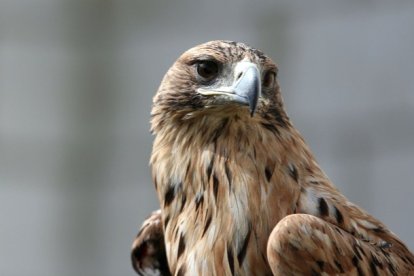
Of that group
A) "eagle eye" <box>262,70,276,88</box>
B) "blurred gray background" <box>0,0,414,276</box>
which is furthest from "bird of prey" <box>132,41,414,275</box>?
"blurred gray background" <box>0,0,414,276</box>

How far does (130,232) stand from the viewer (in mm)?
6500

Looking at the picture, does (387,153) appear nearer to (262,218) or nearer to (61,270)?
(61,270)

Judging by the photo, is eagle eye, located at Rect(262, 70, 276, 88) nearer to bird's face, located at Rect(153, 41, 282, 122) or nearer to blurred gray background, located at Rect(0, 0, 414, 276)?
bird's face, located at Rect(153, 41, 282, 122)

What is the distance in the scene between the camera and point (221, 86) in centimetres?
329

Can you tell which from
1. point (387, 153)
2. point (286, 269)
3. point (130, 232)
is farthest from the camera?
point (130, 232)

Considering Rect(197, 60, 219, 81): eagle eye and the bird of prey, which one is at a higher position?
Rect(197, 60, 219, 81): eagle eye

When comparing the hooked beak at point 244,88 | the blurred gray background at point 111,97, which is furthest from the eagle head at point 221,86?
the blurred gray background at point 111,97

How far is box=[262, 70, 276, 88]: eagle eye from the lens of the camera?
335cm

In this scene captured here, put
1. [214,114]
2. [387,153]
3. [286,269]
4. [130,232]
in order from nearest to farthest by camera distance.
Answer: [286,269] < [214,114] < [387,153] < [130,232]

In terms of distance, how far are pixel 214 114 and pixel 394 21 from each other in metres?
2.57

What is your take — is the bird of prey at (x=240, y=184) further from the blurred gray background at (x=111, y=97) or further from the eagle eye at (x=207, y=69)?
the blurred gray background at (x=111, y=97)

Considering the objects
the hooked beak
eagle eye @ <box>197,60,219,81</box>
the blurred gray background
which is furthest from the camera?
the blurred gray background

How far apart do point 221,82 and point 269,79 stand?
142 millimetres

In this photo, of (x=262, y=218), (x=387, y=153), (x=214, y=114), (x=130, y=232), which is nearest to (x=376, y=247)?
(x=262, y=218)
